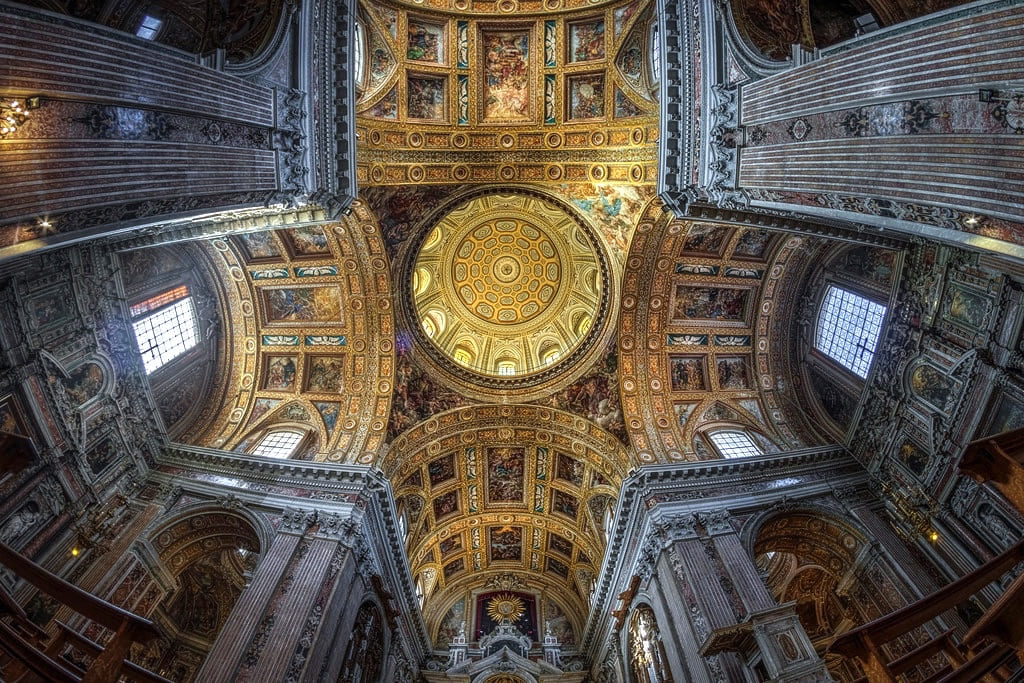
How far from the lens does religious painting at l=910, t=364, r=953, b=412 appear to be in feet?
49.1

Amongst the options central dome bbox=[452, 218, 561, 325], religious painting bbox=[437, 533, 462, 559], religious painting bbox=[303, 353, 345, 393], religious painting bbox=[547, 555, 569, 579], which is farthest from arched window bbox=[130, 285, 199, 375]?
religious painting bbox=[547, 555, 569, 579]

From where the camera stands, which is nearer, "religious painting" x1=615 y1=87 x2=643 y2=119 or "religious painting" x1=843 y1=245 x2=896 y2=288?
"religious painting" x1=843 y1=245 x2=896 y2=288

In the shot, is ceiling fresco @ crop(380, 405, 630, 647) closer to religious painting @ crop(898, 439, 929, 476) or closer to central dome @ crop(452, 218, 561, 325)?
central dome @ crop(452, 218, 561, 325)

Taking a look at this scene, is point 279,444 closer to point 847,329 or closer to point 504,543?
point 504,543

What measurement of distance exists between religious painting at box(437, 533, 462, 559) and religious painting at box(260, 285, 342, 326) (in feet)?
39.7

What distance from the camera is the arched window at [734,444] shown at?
2016 centimetres

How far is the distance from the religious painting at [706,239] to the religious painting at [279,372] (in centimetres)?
1721

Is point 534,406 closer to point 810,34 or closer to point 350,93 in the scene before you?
point 350,93

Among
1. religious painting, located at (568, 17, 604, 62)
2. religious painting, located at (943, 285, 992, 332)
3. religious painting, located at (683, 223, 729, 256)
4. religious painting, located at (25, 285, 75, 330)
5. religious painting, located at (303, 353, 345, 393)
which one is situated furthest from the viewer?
religious painting, located at (303, 353, 345, 393)

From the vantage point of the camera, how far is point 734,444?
68.5 ft

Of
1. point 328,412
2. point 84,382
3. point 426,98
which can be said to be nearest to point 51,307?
point 84,382

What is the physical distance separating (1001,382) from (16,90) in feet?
66.7

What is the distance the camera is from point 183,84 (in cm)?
922

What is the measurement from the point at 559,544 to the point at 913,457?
1593 centimetres
